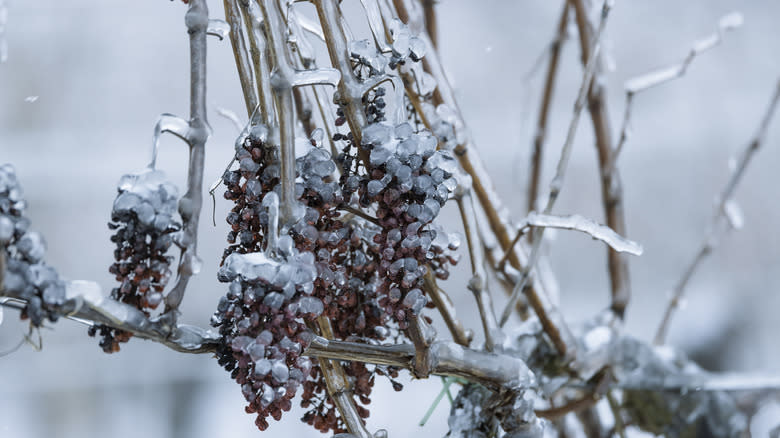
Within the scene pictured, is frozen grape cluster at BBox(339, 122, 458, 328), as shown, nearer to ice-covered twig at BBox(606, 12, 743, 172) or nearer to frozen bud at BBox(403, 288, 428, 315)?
frozen bud at BBox(403, 288, 428, 315)

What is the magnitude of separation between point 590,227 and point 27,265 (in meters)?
0.21

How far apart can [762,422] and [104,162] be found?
1373 millimetres

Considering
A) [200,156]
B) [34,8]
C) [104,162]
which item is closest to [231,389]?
[104,162]

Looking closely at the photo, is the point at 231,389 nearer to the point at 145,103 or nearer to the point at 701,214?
the point at 145,103

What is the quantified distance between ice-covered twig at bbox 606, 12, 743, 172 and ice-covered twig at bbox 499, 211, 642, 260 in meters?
0.15

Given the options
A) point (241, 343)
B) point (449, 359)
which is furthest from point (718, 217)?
point (241, 343)

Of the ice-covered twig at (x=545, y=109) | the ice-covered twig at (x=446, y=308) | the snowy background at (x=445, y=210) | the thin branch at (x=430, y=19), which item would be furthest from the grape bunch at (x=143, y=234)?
the snowy background at (x=445, y=210)

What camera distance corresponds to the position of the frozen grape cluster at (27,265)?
0.65 ft

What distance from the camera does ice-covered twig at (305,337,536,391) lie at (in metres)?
0.26

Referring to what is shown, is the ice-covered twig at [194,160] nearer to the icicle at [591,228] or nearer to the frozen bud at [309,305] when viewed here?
the frozen bud at [309,305]

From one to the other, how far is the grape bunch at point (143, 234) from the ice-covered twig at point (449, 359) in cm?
6

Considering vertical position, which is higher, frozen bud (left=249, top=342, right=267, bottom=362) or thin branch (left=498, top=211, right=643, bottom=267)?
thin branch (left=498, top=211, right=643, bottom=267)

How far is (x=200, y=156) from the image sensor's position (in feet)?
0.75

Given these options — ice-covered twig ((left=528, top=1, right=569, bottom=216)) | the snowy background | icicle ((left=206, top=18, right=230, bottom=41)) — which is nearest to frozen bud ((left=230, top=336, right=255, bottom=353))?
icicle ((left=206, top=18, right=230, bottom=41))
